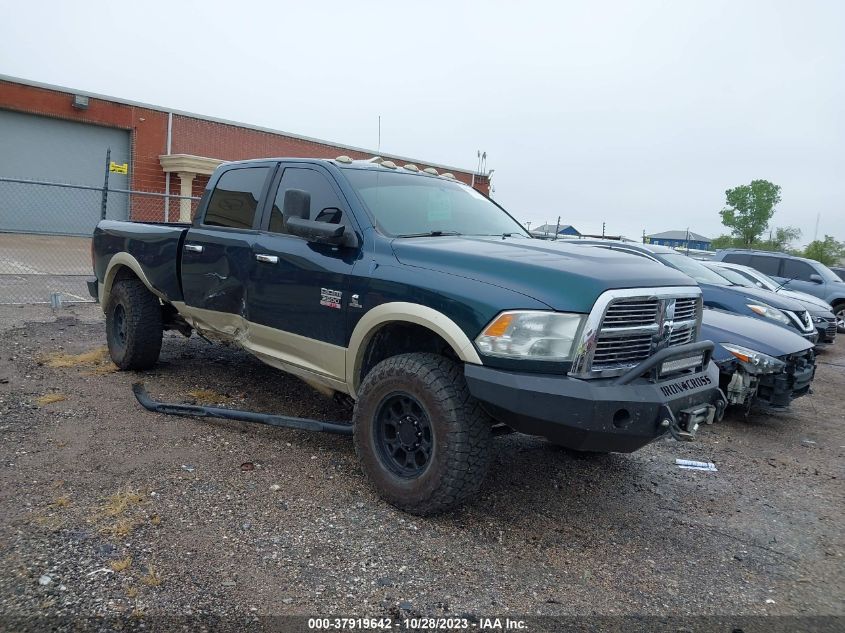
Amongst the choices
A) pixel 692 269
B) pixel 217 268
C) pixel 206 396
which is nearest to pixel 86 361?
pixel 206 396

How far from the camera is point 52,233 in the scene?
11406mm

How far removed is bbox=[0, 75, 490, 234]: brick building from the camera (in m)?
22.6

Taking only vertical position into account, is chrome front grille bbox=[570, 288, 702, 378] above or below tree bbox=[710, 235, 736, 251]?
below

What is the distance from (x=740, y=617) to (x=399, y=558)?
5.11 ft

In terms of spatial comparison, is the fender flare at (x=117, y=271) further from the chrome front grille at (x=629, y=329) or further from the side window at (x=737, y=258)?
the side window at (x=737, y=258)

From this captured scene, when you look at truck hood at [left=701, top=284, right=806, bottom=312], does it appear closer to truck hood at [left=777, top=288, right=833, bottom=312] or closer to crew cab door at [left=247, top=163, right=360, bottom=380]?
truck hood at [left=777, top=288, right=833, bottom=312]

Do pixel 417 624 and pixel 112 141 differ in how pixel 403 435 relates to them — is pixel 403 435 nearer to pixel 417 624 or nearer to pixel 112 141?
pixel 417 624

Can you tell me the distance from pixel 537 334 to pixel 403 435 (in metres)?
0.99

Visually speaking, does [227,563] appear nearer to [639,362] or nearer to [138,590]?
[138,590]

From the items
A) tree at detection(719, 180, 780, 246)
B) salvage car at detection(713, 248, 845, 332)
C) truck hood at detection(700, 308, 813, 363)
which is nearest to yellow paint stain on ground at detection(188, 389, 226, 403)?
truck hood at detection(700, 308, 813, 363)

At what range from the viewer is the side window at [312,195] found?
4324 millimetres

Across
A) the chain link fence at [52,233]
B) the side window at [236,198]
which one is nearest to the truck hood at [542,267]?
the side window at [236,198]

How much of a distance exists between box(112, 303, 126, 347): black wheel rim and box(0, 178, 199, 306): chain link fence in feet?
12.6

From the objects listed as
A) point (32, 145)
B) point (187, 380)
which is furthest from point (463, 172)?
point (187, 380)
